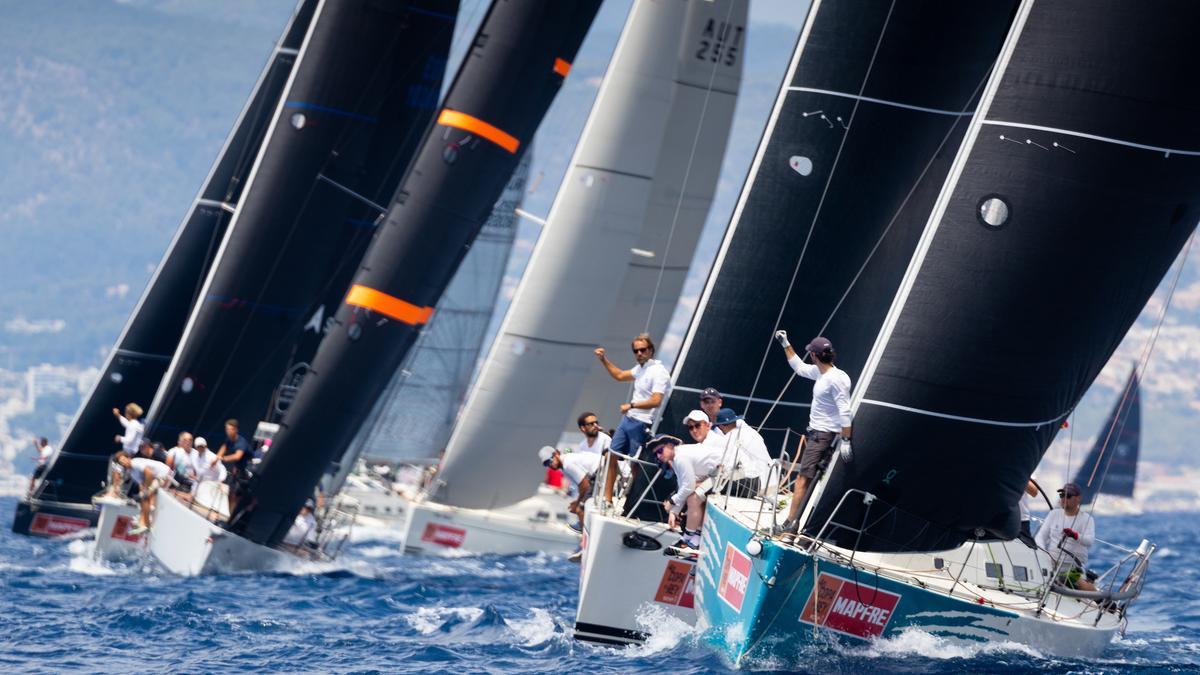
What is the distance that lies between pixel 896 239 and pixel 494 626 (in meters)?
4.47

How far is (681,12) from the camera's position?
20344mm

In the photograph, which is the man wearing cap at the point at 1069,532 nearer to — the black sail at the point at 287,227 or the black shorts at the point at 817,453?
the black shorts at the point at 817,453

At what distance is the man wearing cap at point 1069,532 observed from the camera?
12109 millimetres

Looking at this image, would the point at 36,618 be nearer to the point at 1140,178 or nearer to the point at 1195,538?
the point at 1140,178

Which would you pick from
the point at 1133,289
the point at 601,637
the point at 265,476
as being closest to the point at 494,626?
the point at 601,637

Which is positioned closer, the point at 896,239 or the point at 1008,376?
the point at 1008,376

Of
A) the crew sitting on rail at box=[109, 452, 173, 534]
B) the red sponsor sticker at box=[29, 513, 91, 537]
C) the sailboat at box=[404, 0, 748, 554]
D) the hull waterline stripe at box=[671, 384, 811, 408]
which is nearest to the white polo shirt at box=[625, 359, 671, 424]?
the hull waterline stripe at box=[671, 384, 811, 408]

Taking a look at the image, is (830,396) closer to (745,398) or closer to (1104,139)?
(1104,139)

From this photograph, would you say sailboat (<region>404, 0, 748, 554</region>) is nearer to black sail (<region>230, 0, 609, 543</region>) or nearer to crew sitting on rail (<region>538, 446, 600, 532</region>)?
black sail (<region>230, 0, 609, 543</region>)

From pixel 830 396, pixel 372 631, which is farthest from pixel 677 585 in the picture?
pixel 372 631

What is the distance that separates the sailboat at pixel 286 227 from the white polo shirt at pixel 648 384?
25.3ft

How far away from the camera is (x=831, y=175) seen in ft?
43.2

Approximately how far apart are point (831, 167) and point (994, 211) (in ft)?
8.99

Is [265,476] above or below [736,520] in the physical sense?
below
